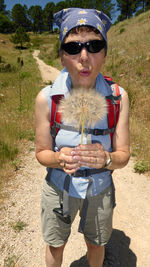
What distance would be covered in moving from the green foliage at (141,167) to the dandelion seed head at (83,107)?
147 inches

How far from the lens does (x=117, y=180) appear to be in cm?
453

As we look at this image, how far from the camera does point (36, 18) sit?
9919 cm

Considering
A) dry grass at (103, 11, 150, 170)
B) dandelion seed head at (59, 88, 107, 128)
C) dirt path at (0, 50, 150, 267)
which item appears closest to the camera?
dandelion seed head at (59, 88, 107, 128)

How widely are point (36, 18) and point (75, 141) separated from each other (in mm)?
117671

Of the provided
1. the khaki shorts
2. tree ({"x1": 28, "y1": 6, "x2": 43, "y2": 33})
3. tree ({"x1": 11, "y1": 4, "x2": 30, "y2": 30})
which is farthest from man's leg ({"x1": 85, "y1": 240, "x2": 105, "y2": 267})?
tree ({"x1": 28, "y1": 6, "x2": 43, "y2": 33})

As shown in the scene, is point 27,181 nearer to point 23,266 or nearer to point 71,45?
point 23,266

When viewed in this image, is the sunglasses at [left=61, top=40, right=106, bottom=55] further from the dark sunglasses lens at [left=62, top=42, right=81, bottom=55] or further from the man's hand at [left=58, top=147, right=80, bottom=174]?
the man's hand at [left=58, top=147, right=80, bottom=174]

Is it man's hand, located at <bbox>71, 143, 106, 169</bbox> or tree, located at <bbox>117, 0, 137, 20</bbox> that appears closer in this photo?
man's hand, located at <bbox>71, 143, 106, 169</bbox>

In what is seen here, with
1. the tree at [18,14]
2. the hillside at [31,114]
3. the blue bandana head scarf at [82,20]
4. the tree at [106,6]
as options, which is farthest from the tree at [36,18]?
the blue bandana head scarf at [82,20]

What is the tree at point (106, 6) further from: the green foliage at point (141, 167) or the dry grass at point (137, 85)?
the green foliage at point (141, 167)

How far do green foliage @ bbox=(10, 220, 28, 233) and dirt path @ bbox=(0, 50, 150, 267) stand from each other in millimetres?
25

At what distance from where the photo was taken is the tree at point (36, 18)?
9881 cm

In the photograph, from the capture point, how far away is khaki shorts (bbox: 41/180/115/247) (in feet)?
5.67

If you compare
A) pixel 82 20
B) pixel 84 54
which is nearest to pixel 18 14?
pixel 82 20
